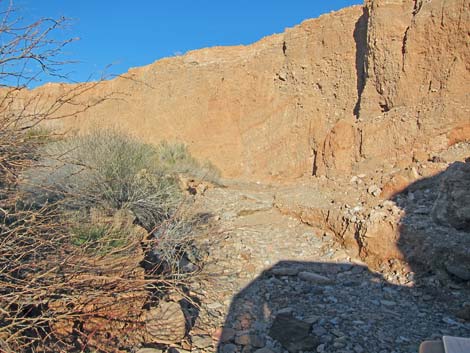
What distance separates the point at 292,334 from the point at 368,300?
3.32 feet

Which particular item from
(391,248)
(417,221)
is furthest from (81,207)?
(417,221)

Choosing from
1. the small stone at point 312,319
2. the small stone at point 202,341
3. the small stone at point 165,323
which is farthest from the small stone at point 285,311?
the small stone at point 165,323

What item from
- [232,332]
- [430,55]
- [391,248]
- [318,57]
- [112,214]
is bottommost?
[232,332]

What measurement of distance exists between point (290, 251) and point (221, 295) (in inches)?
60.4

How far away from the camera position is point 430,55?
793 cm

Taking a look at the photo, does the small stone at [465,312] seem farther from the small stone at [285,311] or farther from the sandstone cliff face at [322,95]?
the sandstone cliff face at [322,95]

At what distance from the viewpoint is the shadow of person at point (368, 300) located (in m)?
3.00

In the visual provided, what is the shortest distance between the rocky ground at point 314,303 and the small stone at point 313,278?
11 mm

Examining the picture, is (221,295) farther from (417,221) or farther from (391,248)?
(417,221)

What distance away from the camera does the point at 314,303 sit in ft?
12.0

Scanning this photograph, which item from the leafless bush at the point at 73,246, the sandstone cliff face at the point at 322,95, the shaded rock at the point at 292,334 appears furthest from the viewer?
the sandstone cliff face at the point at 322,95

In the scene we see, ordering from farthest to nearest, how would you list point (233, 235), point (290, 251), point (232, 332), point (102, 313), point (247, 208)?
point (247, 208) → point (233, 235) → point (290, 251) → point (232, 332) → point (102, 313)

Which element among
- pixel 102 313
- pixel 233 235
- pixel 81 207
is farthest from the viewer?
pixel 233 235

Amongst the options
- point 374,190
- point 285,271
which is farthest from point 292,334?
point 374,190
